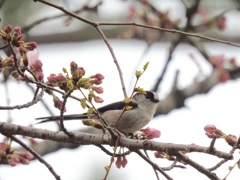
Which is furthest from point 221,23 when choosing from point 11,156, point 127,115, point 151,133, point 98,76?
point 98,76

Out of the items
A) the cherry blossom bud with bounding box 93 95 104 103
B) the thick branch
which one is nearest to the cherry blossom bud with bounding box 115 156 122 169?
the thick branch

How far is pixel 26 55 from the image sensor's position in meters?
2.36

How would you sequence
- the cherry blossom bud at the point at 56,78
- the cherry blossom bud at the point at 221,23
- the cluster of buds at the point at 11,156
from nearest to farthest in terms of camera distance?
the cherry blossom bud at the point at 56,78, the cluster of buds at the point at 11,156, the cherry blossom bud at the point at 221,23

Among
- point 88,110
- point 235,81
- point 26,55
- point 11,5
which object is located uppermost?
point 11,5

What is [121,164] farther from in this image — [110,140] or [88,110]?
[88,110]

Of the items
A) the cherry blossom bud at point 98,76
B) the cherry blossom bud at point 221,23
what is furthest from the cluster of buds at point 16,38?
the cherry blossom bud at point 221,23

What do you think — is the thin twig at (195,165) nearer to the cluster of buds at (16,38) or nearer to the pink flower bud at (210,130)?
the pink flower bud at (210,130)

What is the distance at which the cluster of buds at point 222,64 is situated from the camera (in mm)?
5523

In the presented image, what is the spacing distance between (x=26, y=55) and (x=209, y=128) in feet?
2.69

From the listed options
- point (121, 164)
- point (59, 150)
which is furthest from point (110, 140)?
point (59, 150)

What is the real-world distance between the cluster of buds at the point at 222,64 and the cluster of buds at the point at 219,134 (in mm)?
3187

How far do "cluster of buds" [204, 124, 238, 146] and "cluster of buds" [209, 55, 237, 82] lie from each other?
3.19 meters

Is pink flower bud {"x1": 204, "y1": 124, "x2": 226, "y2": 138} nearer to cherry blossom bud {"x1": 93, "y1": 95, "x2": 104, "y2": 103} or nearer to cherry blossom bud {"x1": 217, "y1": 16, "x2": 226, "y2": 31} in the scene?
cherry blossom bud {"x1": 93, "y1": 95, "x2": 104, "y2": 103}

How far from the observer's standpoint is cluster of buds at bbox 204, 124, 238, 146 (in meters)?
2.25
